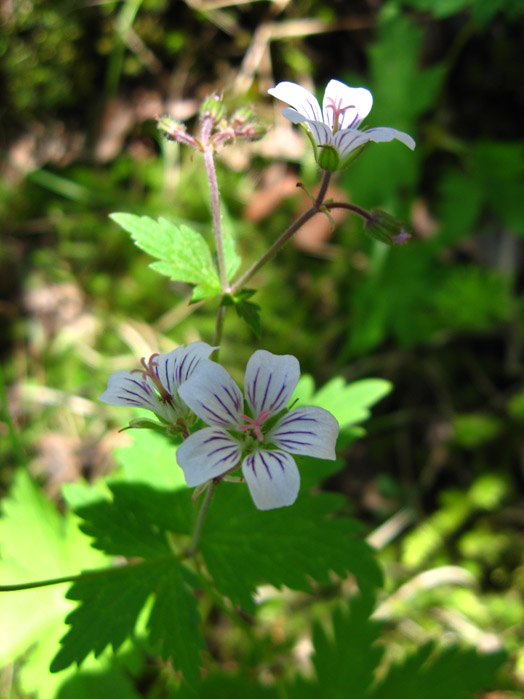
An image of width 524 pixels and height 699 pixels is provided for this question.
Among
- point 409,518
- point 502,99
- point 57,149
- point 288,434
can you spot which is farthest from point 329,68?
point 288,434

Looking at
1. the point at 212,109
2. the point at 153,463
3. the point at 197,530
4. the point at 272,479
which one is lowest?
the point at 197,530

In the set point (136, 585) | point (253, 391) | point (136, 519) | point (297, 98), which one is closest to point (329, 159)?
point (297, 98)

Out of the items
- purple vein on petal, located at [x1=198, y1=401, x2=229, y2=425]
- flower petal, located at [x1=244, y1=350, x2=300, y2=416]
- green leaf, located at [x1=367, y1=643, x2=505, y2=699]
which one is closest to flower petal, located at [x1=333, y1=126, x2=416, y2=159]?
flower petal, located at [x1=244, y1=350, x2=300, y2=416]

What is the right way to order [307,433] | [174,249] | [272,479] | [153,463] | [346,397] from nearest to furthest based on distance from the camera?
[272,479], [307,433], [174,249], [153,463], [346,397]

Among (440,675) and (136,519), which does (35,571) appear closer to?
(136,519)

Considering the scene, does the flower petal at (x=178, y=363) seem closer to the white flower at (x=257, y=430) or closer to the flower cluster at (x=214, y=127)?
the white flower at (x=257, y=430)

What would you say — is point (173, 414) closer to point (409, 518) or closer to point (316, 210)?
point (316, 210)
